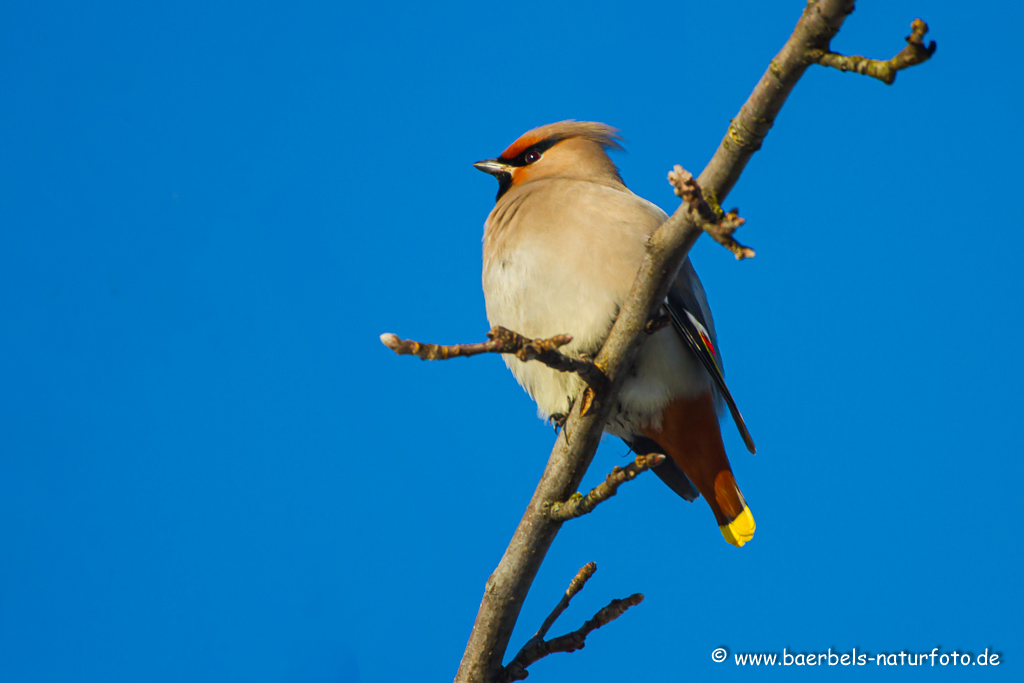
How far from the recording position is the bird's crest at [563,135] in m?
3.52

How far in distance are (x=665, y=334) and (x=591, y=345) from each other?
29cm

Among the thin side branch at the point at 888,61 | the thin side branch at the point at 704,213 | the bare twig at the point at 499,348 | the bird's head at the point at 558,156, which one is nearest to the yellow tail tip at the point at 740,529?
the bare twig at the point at 499,348

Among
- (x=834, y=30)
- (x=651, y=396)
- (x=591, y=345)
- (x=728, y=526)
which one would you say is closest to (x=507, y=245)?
(x=591, y=345)

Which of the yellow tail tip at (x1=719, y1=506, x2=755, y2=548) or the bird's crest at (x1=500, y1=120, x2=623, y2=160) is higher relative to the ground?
the bird's crest at (x1=500, y1=120, x2=623, y2=160)

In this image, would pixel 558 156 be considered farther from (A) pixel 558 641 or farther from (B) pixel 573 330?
(A) pixel 558 641

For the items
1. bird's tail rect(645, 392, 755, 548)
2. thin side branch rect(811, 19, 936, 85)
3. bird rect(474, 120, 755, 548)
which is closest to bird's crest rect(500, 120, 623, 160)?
bird rect(474, 120, 755, 548)

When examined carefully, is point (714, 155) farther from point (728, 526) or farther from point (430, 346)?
point (728, 526)

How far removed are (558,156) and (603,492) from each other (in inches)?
69.2

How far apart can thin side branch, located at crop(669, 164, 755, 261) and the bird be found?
88cm

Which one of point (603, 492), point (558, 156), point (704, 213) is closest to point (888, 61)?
point (704, 213)

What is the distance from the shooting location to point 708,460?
2.94 m

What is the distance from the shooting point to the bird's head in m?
3.38

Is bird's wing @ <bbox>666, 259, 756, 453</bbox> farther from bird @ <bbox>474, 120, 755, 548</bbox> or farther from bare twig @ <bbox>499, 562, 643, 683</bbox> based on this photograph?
bare twig @ <bbox>499, 562, 643, 683</bbox>

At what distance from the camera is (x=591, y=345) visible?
2.58m
